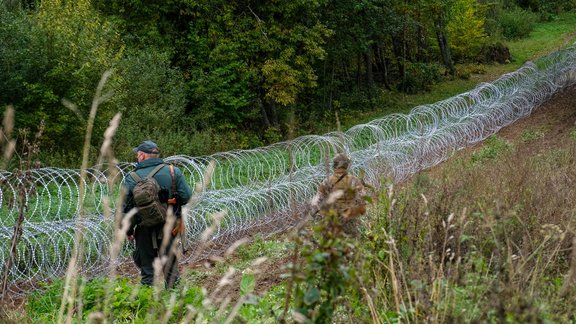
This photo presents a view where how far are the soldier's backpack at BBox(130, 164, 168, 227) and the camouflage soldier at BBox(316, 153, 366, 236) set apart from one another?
1775 mm

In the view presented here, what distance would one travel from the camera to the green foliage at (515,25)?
45.8 metres

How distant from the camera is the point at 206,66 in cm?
2227

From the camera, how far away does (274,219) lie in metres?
10.8

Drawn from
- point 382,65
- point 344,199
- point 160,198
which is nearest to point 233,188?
point 160,198

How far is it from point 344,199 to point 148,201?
334 centimetres

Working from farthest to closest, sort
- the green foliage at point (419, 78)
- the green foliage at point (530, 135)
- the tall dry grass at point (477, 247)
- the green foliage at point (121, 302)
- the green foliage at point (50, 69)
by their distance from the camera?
1. the green foliage at point (419, 78)
2. the green foliage at point (530, 135)
3. the green foliage at point (50, 69)
4. the green foliage at point (121, 302)
5. the tall dry grass at point (477, 247)

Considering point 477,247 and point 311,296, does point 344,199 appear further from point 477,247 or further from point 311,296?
point 477,247

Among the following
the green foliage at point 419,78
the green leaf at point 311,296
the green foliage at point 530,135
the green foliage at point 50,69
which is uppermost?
the green foliage at point 50,69

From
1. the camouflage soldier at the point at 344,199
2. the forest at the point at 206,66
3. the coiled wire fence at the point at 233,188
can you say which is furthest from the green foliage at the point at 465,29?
the camouflage soldier at the point at 344,199

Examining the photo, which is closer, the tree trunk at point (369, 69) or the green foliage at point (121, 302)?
the green foliage at point (121, 302)

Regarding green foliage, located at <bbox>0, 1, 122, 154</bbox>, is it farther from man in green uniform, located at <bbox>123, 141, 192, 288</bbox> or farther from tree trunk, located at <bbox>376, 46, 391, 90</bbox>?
tree trunk, located at <bbox>376, 46, 391, 90</bbox>

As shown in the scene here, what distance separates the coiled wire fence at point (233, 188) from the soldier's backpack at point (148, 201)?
0.37 metres

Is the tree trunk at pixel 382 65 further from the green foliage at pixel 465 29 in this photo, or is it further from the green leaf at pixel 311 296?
the green leaf at pixel 311 296

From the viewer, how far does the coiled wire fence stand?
7789 millimetres
